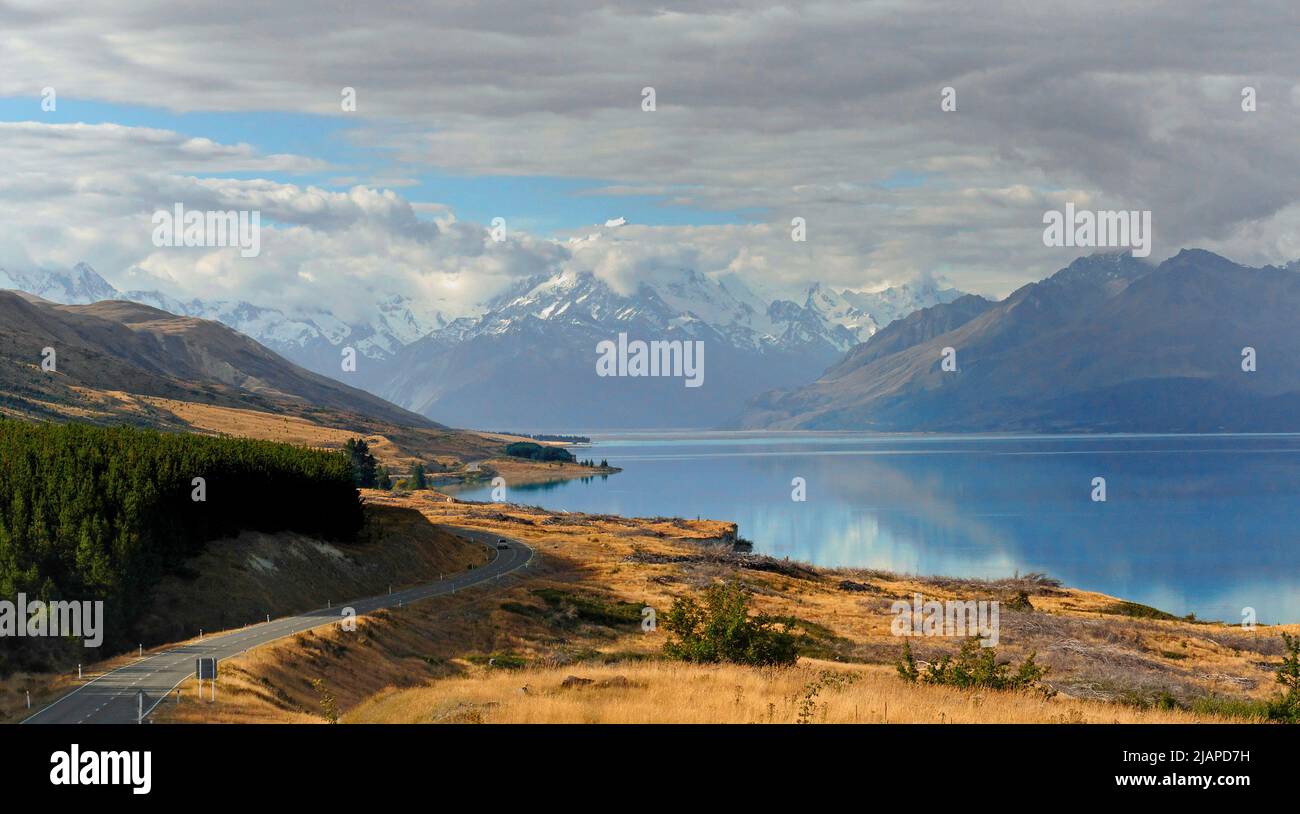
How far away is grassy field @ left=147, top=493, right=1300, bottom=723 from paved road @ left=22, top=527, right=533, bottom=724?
78.2 inches

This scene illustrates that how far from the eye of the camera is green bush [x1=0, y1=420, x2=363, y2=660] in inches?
2416

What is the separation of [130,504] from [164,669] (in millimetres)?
24508

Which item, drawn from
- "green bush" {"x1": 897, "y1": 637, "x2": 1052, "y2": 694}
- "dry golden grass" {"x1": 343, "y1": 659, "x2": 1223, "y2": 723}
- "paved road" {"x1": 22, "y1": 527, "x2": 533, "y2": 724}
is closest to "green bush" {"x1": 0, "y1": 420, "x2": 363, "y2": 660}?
"paved road" {"x1": 22, "y1": 527, "x2": 533, "y2": 724}

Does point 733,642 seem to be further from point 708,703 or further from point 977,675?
point 708,703

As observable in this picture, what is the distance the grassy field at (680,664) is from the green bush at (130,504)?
14.3 metres

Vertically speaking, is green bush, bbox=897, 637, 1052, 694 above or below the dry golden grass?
below

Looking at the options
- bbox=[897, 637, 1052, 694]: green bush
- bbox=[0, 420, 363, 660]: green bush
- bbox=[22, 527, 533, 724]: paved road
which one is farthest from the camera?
bbox=[0, 420, 363, 660]: green bush

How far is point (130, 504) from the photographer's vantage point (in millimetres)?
67375

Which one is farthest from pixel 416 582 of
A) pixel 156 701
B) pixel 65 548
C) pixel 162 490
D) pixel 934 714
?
pixel 934 714

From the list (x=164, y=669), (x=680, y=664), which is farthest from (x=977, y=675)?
(x=164, y=669)

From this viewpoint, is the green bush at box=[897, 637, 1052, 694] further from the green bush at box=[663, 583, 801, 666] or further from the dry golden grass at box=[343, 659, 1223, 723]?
the green bush at box=[663, 583, 801, 666]

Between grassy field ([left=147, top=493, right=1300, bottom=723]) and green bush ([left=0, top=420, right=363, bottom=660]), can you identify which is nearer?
grassy field ([left=147, top=493, right=1300, bottom=723])

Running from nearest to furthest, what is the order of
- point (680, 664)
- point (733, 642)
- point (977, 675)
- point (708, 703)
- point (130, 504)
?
point (708, 703) < point (977, 675) < point (680, 664) < point (733, 642) < point (130, 504)

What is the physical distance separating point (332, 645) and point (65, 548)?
18739 mm
